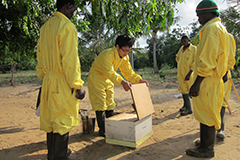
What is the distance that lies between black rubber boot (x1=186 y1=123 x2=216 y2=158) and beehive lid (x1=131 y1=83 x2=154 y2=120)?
92cm

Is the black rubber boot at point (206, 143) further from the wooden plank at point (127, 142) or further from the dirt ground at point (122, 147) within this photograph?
the wooden plank at point (127, 142)

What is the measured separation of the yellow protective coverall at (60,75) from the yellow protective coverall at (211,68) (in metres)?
1.62

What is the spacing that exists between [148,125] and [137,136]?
472mm

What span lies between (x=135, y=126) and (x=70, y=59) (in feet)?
5.05

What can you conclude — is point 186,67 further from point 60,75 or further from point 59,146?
point 59,146

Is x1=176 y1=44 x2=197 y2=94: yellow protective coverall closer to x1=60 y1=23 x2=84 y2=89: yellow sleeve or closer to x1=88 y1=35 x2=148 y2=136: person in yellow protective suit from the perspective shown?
x1=88 y1=35 x2=148 y2=136: person in yellow protective suit

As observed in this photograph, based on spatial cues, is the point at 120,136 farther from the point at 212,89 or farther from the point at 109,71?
the point at 212,89

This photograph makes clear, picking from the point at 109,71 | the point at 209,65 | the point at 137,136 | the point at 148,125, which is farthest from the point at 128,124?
the point at 209,65

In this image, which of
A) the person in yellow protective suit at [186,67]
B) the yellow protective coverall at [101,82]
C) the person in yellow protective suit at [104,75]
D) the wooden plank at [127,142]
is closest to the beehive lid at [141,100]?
the person in yellow protective suit at [104,75]

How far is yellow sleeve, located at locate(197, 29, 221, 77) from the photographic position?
2455 millimetres

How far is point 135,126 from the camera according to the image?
307 cm

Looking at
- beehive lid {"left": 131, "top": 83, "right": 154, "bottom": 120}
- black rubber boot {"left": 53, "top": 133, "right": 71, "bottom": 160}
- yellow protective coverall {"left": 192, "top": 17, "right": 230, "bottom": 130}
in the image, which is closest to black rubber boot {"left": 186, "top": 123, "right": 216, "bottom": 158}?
yellow protective coverall {"left": 192, "top": 17, "right": 230, "bottom": 130}

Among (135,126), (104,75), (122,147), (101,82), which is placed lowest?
(122,147)

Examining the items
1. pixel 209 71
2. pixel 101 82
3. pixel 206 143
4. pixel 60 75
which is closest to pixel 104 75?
pixel 101 82
